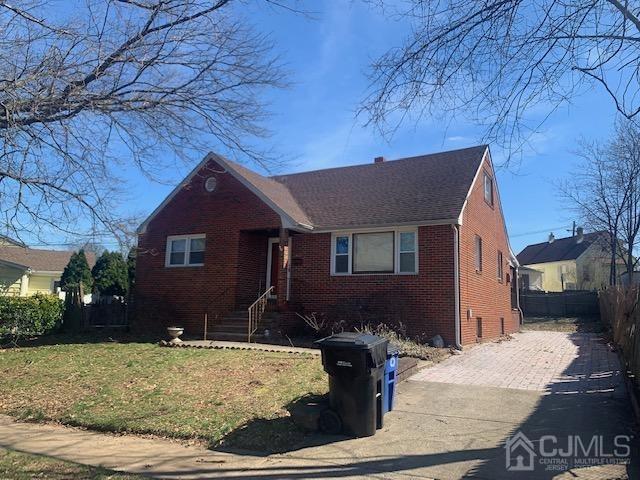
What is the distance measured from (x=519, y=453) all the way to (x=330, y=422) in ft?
7.44

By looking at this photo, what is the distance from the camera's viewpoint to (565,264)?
55.3 metres

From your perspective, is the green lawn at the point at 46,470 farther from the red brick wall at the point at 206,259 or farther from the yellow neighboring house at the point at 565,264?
the yellow neighboring house at the point at 565,264

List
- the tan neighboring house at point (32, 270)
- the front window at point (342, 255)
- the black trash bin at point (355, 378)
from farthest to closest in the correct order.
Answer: the tan neighboring house at point (32, 270) < the front window at point (342, 255) < the black trash bin at point (355, 378)

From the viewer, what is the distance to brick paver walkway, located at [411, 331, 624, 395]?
29.6ft

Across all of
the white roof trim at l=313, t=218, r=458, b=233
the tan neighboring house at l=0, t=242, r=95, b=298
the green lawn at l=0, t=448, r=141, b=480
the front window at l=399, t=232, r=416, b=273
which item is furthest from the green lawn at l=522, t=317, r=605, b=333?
the tan neighboring house at l=0, t=242, r=95, b=298

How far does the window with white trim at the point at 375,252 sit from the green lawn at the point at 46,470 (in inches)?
429

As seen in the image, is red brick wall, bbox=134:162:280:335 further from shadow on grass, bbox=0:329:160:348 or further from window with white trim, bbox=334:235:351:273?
window with white trim, bbox=334:235:351:273

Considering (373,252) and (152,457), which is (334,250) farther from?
(152,457)

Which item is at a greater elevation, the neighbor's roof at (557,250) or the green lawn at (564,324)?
the neighbor's roof at (557,250)

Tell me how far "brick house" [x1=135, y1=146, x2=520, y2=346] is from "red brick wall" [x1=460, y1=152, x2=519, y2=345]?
2.6 inches

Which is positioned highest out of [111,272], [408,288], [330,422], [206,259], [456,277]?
[111,272]

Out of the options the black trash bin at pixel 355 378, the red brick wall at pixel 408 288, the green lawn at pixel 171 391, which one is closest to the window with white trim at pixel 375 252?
the red brick wall at pixel 408 288

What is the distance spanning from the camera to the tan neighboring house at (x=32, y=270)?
30.6m

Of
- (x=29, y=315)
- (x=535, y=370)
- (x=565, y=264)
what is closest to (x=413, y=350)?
(x=535, y=370)
